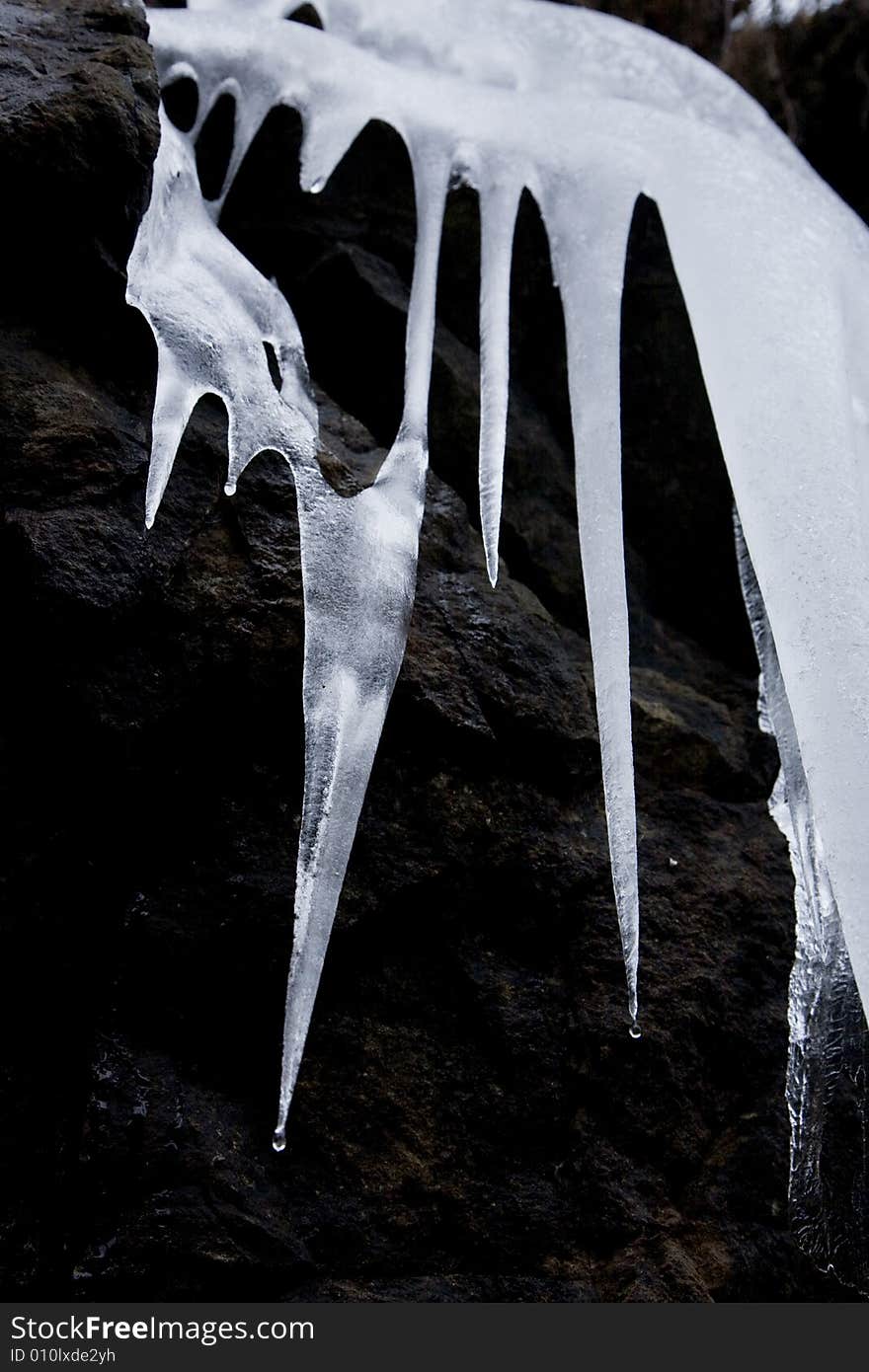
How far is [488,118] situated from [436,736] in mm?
972

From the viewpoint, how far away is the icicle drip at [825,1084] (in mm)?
1425

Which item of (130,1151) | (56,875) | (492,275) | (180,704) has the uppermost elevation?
(492,275)

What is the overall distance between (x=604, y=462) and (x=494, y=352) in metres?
0.22

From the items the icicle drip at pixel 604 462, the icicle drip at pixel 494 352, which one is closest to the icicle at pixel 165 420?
the icicle drip at pixel 494 352

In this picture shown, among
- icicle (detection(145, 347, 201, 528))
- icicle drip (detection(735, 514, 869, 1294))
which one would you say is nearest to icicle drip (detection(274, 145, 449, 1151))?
icicle (detection(145, 347, 201, 528))

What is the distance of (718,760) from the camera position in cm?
165

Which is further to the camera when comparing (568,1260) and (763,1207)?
(763,1207)

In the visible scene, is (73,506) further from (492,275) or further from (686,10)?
(686,10)

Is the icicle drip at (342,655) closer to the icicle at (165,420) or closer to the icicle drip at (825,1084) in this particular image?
the icicle at (165,420)

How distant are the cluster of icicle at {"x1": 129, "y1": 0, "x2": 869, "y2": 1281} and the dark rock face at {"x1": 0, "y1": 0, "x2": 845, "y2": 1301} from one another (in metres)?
0.09

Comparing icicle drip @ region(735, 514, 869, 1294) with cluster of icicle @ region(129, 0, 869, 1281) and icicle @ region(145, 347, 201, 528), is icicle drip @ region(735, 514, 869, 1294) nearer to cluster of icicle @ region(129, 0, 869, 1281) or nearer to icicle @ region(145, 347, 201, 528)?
cluster of icicle @ region(129, 0, 869, 1281)

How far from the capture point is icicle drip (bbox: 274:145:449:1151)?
43.4 inches

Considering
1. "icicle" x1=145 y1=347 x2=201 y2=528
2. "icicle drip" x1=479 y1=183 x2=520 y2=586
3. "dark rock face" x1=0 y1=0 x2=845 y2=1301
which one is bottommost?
"dark rock face" x1=0 y1=0 x2=845 y2=1301
